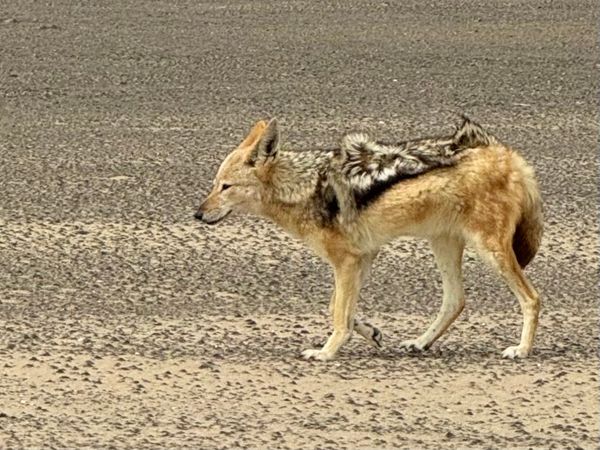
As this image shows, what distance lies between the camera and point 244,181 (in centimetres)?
988

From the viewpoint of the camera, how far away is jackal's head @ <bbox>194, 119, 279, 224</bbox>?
9.86 m

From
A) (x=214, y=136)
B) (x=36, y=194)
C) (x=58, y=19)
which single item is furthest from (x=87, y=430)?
(x=58, y=19)

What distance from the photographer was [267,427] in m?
8.39

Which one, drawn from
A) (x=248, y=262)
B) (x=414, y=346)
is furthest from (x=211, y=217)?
(x=248, y=262)

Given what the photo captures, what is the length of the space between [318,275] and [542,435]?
331 centimetres

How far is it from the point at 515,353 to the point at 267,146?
5.68 feet

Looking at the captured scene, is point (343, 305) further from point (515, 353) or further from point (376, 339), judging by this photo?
point (515, 353)

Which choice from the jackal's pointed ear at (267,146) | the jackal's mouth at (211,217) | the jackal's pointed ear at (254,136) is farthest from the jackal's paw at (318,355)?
the jackal's pointed ear at (254,136)

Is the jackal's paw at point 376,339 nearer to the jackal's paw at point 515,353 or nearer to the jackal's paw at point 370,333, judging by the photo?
the jackal's paw at point 370,333

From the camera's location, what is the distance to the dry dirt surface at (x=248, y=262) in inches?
339

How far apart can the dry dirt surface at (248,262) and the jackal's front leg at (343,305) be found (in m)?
0.09

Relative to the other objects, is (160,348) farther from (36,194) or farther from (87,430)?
(36,194)

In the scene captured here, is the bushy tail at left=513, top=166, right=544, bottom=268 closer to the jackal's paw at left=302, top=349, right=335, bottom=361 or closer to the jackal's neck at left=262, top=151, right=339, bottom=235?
the jackal's neck at left=262, top=151, right=339, bottom=235

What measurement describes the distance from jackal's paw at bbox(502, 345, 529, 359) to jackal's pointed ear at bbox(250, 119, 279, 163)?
1.63 metres
